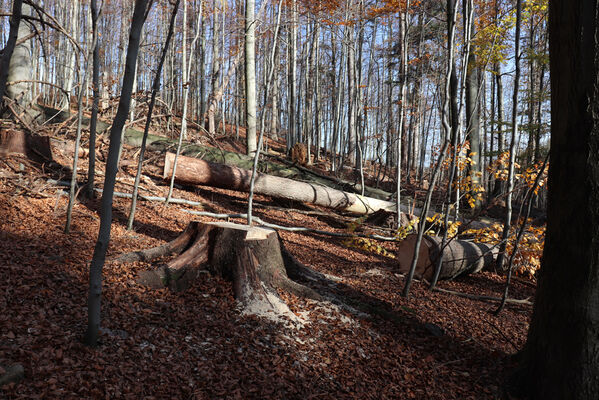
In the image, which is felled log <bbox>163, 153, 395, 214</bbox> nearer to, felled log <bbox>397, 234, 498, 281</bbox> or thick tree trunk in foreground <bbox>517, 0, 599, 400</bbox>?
felled log <bbox>397, 234, 498, 281</bbox>

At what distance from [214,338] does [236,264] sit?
0.98 m

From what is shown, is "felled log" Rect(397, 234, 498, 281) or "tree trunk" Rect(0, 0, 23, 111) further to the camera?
"felled log" Rect(397, 234, 498, 281)

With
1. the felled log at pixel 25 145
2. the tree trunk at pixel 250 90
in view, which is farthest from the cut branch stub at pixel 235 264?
the tree trunk at pixel 250 90

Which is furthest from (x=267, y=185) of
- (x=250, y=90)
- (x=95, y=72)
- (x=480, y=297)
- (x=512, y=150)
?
(x=480, y=297)

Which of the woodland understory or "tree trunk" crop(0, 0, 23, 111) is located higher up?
"tree trunk" crop(0, 0, 23, 111)

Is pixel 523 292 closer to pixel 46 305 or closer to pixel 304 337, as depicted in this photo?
pixel 304 337

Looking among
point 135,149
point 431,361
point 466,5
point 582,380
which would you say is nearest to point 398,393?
point 431,361

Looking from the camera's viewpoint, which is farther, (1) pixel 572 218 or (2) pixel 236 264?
(2) pixel 236 264

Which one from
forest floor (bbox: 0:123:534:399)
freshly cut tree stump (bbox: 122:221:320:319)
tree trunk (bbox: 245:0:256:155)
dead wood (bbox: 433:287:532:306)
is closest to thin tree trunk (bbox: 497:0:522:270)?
dead wood (bbox: 433:287:532:306)

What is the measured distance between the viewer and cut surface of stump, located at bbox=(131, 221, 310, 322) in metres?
3.59

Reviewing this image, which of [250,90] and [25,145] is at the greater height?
[250,90]

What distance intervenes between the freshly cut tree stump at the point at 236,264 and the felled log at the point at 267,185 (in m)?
4.06

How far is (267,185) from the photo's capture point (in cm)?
888

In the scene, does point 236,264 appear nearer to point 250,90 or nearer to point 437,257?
point 437,257
